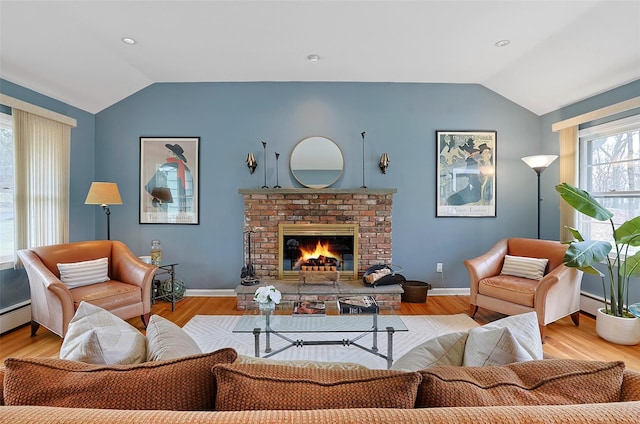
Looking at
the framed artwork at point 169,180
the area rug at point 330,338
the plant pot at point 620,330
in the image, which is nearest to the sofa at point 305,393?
the area rug at point 330,338

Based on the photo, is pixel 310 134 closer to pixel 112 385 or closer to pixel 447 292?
pixel 447 292

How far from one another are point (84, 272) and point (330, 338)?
248 cm

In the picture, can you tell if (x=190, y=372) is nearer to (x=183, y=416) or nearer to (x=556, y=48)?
(x=183, y=416)

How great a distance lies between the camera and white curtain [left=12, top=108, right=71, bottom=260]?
10.7ft

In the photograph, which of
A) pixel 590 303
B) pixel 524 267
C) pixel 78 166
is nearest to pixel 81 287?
pixel 78 166

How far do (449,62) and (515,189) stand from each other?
198cm

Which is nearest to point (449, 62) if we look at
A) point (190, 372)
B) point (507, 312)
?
point (507, 312)

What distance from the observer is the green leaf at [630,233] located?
2.71 meters

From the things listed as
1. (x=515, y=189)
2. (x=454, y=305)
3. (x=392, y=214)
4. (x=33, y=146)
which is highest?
(x=33, y=146)

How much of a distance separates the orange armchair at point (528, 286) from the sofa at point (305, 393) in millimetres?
2409

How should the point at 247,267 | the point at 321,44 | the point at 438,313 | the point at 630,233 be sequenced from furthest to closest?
the point at 247,267
the point at 438,313
the point at 321,44
the point at 630,233

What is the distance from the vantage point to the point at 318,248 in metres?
4.29

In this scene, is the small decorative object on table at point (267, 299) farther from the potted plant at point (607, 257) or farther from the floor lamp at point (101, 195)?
the potted plant at point (607, 257)

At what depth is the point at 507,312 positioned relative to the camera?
3.15 meters
